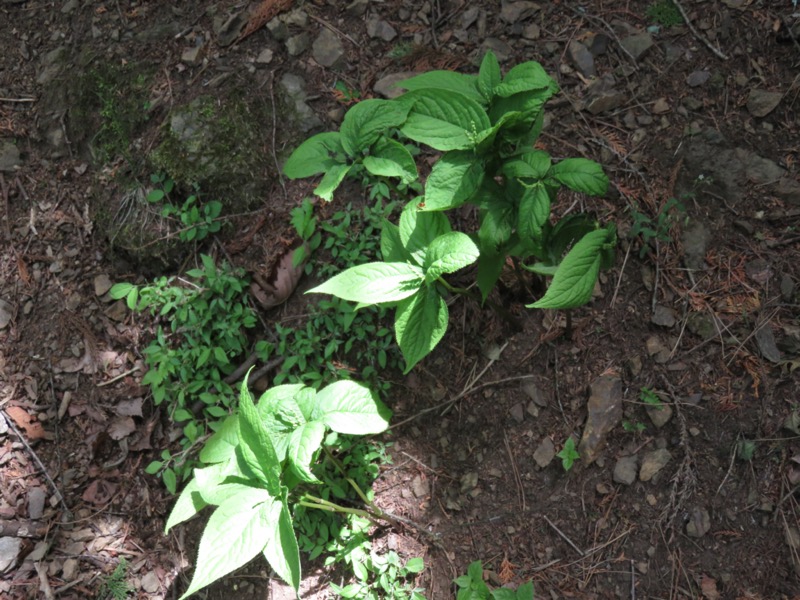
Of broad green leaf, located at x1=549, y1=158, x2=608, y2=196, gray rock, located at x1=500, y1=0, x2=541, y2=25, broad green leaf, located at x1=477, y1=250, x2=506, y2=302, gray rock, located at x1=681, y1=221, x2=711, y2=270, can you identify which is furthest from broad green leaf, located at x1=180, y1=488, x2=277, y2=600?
gray rock, located at x1=500, y1=0, x2=541, y2=25

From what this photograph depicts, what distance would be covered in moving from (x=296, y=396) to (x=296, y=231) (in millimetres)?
1062

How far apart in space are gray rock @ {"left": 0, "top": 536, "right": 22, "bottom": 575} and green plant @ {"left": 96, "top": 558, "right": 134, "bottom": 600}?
0.46 metres

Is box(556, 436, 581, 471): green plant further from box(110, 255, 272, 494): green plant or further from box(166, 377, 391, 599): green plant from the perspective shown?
box(110, 255, 272, 494): green plant

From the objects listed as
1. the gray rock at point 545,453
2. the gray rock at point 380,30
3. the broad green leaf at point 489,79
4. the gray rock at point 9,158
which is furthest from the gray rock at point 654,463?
the gray rock at point 9,158

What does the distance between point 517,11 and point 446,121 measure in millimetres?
1498

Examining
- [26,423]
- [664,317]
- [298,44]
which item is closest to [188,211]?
[298,44]

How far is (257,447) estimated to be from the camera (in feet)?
6.48

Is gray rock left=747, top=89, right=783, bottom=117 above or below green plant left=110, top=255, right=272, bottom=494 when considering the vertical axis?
above

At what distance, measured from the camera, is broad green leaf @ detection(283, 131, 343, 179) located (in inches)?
89.8

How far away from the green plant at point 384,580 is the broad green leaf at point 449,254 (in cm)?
126

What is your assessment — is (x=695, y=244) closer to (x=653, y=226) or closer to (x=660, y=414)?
(x=653, y=226)

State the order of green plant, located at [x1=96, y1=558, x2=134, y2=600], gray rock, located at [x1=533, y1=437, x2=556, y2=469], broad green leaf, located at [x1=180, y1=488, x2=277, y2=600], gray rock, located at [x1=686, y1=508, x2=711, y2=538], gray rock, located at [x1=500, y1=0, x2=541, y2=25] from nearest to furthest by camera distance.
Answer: broad green leaf, located at [x1=180, y1=488, x2=277, y2=600] → gray rock, located at [x1=686, y1=508, x2=711, y2=538] → gray rock, located at [x1=533, y1=437, x2=556, y2=469] → green plant, located at [x1=96, y1=558, x2=134, y2=600] → gray rock, located at [x1=500, y1=0, x2=541, y2=25]

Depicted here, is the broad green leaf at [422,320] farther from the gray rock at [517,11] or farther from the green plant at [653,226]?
the gray rock at [517,11]

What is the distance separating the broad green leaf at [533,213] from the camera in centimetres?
205
